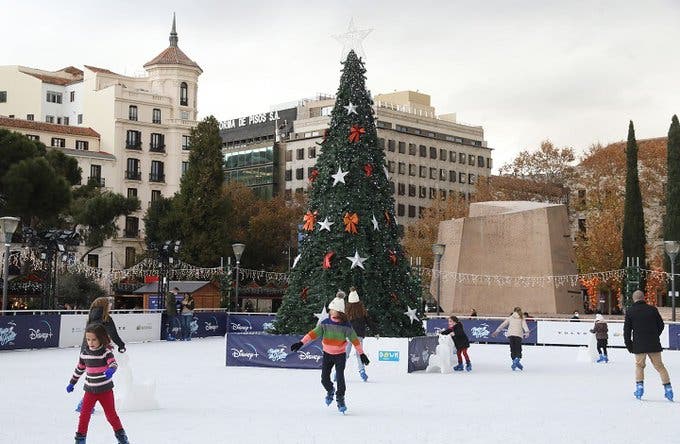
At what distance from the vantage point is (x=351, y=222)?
76.2 ft

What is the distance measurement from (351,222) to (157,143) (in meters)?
62.1

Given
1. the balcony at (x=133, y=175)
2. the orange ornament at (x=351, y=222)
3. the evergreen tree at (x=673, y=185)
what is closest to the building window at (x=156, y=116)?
the balcony at (x=133, y=175)

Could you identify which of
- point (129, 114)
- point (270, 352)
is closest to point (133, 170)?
point (129, 114)

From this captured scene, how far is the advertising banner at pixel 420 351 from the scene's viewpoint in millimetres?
21750

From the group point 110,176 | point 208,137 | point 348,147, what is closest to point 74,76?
point 110,176

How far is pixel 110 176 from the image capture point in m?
79.6

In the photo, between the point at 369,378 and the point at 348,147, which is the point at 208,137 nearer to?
the point at 348,147

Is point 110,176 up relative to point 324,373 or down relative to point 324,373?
up

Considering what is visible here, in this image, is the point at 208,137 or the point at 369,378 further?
the point at 208,137

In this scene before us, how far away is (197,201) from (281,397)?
170 feet

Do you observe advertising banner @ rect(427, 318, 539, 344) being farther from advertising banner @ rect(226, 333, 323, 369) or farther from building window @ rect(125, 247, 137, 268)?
building window @ rect(125, 247, 137, 268)

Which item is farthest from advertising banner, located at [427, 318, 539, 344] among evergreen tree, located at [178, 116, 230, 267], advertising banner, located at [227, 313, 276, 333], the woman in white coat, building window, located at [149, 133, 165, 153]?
building window, located at [149, 133, 165, 153]

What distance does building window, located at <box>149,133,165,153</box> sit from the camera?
8244 centimetres

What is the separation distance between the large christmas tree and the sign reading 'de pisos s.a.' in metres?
1.73
